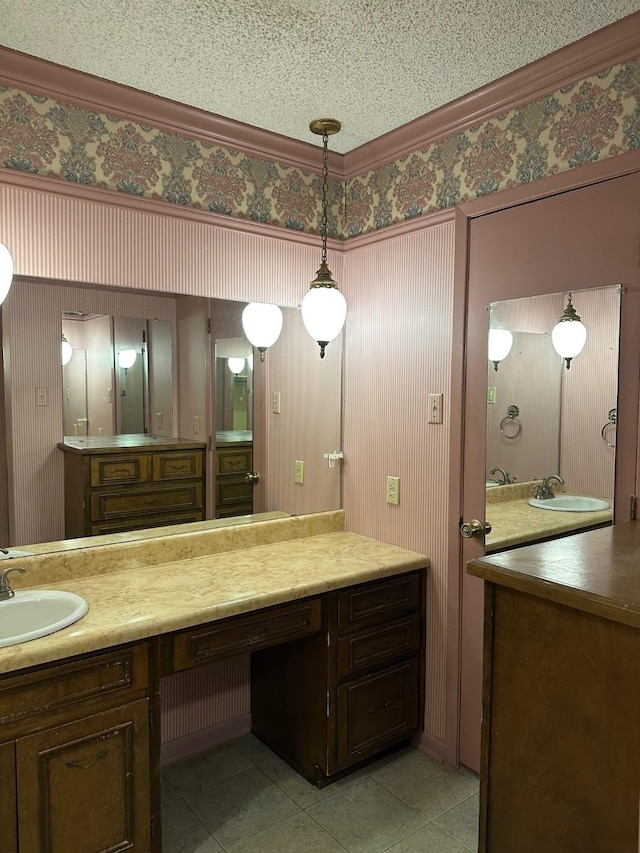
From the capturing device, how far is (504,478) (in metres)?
2.31

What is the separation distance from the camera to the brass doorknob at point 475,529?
2.35 meters

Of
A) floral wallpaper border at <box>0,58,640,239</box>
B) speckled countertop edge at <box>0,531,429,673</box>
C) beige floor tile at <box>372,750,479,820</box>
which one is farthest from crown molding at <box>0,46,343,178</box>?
beige floor tile at <box>372,750,479,820</box>

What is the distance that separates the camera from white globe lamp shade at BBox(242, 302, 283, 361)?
2645 millimetres

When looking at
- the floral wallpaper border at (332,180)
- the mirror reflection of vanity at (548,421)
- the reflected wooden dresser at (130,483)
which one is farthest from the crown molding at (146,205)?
the mirror reflection of vanity at (548,421)

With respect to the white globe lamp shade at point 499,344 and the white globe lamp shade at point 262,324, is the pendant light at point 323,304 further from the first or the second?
the white globe lamp shade at point 499,344

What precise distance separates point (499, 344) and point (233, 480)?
1.24m

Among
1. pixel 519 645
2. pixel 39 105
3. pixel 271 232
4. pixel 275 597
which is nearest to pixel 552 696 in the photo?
pixel 519 645

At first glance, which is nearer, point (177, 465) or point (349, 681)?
point (349, 681)

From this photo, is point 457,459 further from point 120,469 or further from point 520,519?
point 120,469

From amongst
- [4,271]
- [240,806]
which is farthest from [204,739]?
[4,271]

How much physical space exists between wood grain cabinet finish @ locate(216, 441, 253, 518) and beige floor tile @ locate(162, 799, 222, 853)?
110 cm

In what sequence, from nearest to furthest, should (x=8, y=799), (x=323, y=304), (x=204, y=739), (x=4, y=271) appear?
(x=8, y=799)
(x=4, y=271)
(x=323, y=304)
(x=204, y=739)

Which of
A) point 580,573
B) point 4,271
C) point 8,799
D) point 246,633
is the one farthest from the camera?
point 246,633

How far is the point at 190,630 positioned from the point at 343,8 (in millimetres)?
1906
